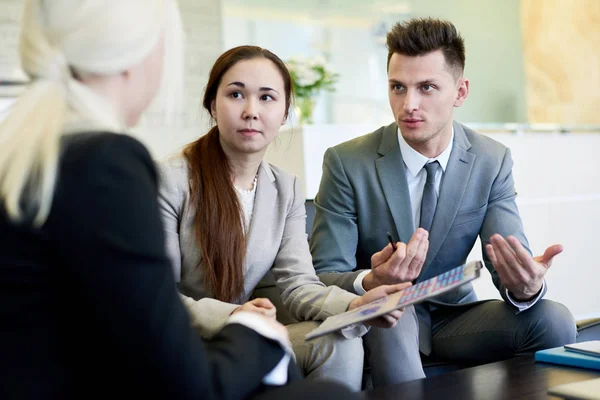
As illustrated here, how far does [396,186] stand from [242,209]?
510 mm

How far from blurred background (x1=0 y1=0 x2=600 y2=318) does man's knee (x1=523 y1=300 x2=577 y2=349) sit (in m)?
1.23

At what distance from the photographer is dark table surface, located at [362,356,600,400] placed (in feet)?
4.20

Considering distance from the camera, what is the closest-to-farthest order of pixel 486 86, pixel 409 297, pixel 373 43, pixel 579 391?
1. pixel 579 391
2. pixel 409 297
3. pixel 373 43
4. pixel 486 86

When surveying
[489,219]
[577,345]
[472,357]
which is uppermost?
[489,219]

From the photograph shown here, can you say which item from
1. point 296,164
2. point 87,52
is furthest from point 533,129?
point 87,52

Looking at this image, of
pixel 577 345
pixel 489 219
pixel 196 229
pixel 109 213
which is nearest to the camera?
pixel 109 213

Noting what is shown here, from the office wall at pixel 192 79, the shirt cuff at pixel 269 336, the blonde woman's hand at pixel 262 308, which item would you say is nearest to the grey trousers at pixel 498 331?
the blonde woman's hand at pixel 262 308

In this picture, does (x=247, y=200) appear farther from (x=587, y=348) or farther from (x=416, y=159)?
(x=587, y=348)

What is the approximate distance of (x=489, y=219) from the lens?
2.14 meters

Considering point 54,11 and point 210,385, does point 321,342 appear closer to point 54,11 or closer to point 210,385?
point 210,385

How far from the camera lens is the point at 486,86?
586 cm

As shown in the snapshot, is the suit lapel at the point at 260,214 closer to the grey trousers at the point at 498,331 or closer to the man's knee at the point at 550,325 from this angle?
the grey trousers at the point at 498,331

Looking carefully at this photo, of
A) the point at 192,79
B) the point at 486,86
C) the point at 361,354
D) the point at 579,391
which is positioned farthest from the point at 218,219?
the point at 486,86

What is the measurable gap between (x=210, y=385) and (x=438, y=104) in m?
1.52
